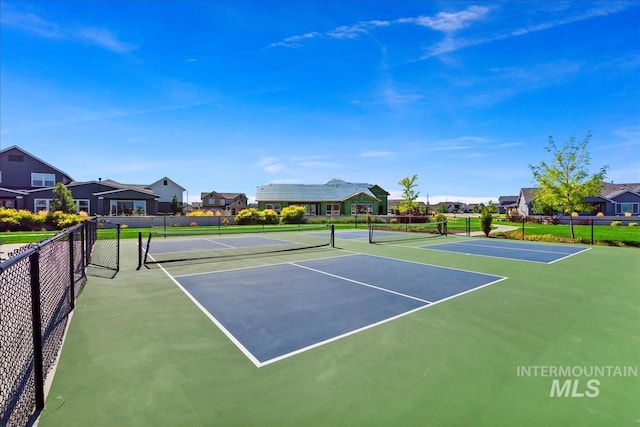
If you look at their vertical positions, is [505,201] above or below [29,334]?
above

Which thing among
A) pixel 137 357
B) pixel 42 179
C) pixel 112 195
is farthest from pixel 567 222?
pixel 42 179

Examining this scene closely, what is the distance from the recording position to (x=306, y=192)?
45.6 m

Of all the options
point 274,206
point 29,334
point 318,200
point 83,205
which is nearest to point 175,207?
point 274,206

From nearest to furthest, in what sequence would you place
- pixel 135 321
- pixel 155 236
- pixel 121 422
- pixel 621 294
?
pixel 121 422
pixel 135 321
pixel 621 294
pixel 155 236

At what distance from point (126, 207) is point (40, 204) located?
22.3 ft

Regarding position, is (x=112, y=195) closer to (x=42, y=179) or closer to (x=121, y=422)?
(x=42, y=179)

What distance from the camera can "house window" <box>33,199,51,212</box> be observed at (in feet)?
95.9

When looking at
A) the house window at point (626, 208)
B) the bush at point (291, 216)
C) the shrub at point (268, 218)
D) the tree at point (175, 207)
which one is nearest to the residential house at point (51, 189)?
the shrub at point (268, 218)

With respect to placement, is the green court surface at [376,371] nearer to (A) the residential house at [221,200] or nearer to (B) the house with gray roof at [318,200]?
(B) the house with gray roof at [318,200]

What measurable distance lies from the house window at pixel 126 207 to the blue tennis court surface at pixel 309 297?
27.8 metres

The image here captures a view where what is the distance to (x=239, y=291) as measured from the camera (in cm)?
725

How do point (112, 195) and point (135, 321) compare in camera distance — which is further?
point (112, 195)

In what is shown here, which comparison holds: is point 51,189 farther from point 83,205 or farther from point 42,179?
point 42,179

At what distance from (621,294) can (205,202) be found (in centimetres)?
7854
